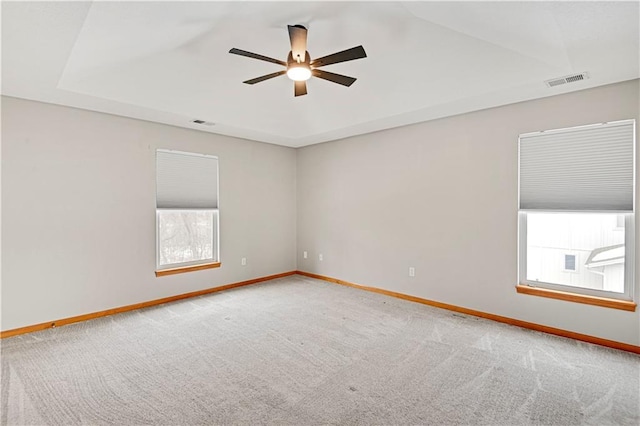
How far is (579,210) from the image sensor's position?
10.9 feet

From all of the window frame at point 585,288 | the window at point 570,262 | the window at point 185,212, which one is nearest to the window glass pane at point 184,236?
the window at point 185,212

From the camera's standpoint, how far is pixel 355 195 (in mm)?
5398

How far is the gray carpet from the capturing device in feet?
7.22

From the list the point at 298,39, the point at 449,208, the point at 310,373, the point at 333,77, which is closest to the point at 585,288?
the point at 449,208

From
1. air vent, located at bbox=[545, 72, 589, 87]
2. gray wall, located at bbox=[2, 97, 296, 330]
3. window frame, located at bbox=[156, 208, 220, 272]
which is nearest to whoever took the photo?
air vent, located at bbox=[545, 72, 589, 87]

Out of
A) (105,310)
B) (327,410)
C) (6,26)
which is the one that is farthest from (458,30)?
(105,310)

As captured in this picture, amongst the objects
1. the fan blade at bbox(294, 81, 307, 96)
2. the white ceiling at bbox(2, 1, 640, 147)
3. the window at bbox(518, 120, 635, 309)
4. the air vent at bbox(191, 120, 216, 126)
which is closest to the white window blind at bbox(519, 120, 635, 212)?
the window at bbox(518, 120, 635, 309)

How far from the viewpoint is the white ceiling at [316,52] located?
2297 mm

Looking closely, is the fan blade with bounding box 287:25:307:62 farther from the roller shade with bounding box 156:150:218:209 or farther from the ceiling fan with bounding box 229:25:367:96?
the roller shade with bounding box 156:150:218:209

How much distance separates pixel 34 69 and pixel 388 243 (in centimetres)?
451

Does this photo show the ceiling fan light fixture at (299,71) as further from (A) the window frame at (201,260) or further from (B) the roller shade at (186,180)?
(A) the window frame at (201,260)

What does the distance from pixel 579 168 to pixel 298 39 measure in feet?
10.1

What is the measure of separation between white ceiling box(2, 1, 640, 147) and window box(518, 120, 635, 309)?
0.54 metres

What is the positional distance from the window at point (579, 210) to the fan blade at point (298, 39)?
2.73 metres
